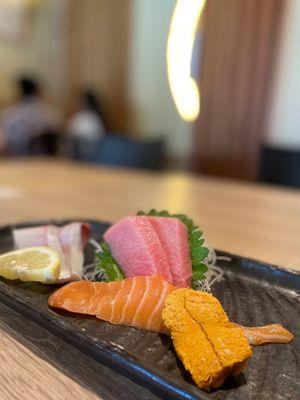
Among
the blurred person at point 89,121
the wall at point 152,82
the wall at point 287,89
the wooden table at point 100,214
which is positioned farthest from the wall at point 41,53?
the wall at point 287,89

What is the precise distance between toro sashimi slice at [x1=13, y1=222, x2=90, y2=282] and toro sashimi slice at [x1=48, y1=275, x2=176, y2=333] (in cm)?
17

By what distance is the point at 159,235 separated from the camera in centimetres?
86

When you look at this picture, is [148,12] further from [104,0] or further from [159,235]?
[159,235]

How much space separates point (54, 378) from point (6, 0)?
6333 millimetres

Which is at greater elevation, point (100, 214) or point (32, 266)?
point (32, 266)

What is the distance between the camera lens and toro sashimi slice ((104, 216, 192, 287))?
0.80m

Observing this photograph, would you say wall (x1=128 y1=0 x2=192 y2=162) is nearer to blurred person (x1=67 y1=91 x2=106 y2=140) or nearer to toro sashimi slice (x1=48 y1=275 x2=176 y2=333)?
blurred person (x1=67 y1=91 x2=106 y2=140)

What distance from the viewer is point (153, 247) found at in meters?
0.83

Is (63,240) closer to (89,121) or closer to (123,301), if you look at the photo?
(123,301)

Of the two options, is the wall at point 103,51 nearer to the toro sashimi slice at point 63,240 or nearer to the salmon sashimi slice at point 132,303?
the toro sashimi slice at point 63,240

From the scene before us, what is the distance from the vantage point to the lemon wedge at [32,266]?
2.53 ft

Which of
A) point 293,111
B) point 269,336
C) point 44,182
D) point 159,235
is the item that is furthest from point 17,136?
point 269,336

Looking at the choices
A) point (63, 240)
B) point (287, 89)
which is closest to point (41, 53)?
point (287, 89)

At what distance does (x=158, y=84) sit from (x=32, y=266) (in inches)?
185
